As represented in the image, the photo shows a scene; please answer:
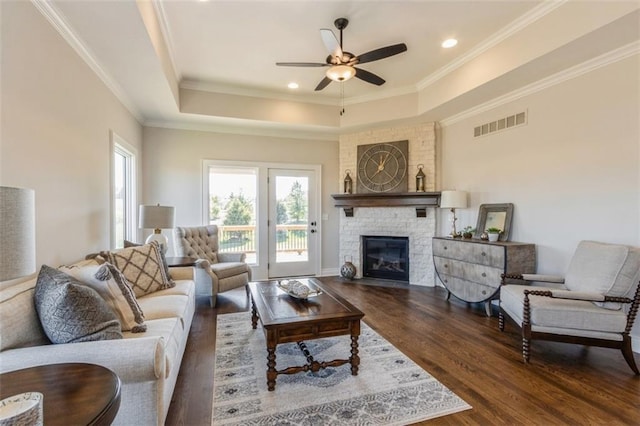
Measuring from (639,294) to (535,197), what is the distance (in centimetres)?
153

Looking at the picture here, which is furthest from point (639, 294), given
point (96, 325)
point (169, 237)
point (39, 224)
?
point (169, 237)

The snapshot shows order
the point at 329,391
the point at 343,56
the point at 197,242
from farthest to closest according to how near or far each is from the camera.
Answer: the point at 197,242 → the point at 343,56 → the point at 329,391

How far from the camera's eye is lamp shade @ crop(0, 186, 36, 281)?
957 millimetres

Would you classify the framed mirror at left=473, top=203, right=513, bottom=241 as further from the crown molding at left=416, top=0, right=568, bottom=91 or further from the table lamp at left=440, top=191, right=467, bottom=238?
the crown molding at left=416, top=0, right=568, bottom=91

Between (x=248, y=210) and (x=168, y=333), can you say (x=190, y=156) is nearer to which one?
(x=248, y=210)

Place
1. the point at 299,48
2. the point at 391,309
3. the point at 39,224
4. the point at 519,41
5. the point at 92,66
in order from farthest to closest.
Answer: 1. the point at 391,309
2. the point at 299,48
3. the point at 519,41
4. the point at 92,66
5. the point at 39,224

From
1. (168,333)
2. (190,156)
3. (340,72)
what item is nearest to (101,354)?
(168,333)

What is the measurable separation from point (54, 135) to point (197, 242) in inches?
103

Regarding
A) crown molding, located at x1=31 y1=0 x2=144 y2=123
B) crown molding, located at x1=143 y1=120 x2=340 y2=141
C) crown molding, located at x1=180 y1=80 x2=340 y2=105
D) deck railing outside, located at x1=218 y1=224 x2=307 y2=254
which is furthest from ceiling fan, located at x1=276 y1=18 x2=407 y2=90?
deck railing outside, located at x1=218 y1=224 x2=307 y2=254

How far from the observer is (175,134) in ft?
17.3

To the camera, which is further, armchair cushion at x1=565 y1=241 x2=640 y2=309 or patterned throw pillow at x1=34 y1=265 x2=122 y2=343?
armchair cushion at x1=565 y1=241 x2=640 y2=309

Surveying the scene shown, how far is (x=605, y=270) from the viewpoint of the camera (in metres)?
2.68

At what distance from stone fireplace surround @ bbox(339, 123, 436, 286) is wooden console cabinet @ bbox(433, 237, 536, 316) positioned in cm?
73

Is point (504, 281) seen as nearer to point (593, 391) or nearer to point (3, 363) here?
point (593, 391)
